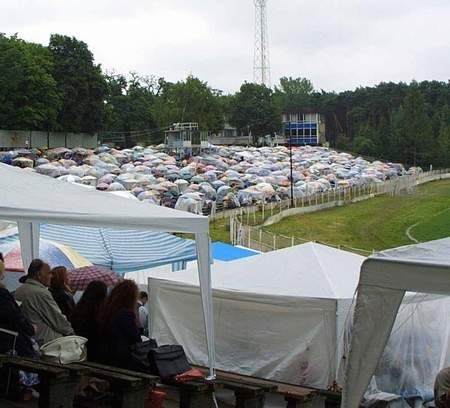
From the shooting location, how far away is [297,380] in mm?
9469

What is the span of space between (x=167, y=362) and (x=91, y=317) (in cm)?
91

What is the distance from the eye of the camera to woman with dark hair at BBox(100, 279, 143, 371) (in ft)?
25.8

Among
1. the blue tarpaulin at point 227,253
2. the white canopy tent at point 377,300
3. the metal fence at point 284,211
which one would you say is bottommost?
the metal fence at point 284,211

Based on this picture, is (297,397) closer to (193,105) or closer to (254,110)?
(193,105)

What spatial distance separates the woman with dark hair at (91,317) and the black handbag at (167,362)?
638mm

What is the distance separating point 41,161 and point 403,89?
320 ft

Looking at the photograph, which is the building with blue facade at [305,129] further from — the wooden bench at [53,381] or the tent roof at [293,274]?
the wooden bench at [53,381]

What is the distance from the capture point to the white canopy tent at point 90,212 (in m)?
7.98

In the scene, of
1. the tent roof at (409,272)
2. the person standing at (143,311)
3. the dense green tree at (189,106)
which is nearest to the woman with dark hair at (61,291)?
the person standing at (143,311)

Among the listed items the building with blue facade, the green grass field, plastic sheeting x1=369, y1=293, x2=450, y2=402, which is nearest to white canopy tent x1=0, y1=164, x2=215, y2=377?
plastic sheeting x1=369, y1=293, x2=450, y2=402

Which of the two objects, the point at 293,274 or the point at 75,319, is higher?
the point at 293,274

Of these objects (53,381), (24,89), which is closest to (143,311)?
(53,381)

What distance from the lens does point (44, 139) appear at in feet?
305

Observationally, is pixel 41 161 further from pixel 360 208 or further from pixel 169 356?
pixel 169 356
